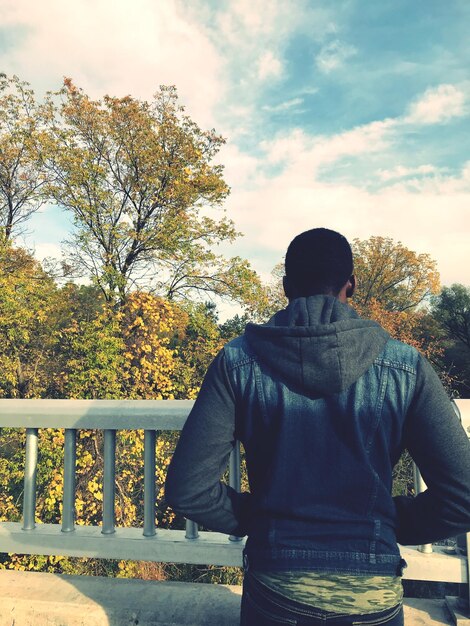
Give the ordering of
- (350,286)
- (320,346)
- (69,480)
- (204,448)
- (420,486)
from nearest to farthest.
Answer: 1. (320,346)
2. (204,448)
3. (350,286)
4. (420,486)
5. (69,480)

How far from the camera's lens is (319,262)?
1.57 m

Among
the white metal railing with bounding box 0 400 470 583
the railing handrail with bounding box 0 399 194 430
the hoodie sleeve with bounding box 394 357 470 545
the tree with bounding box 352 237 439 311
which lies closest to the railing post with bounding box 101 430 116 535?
the white metal railing with bounding box 0 400 470 583

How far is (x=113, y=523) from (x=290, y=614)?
136cm

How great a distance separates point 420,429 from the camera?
147 cm

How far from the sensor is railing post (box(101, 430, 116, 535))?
8.25ft

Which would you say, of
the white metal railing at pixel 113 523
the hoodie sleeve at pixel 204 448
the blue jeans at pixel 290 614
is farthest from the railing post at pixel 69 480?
the blue jeans at pixel 290 614

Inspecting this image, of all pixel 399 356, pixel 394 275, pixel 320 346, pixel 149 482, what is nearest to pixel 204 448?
pixel 320 346

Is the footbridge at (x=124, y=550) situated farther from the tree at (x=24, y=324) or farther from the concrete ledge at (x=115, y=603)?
the tree at (x=24, y=324)

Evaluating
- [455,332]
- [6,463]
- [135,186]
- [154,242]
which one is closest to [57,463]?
[6,463]

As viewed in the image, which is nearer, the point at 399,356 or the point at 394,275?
the point at 399,356

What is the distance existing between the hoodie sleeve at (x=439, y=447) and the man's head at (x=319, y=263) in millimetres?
347

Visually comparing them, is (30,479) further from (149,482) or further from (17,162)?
(17,162)

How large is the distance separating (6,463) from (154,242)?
32.7 ft

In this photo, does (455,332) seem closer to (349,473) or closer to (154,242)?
(154,242)
